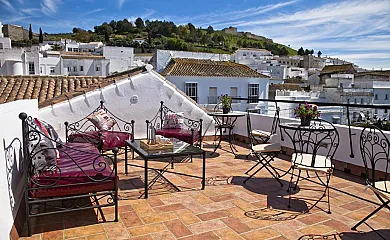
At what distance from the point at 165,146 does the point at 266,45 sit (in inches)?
3053

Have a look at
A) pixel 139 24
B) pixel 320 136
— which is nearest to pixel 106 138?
pixel 320 136

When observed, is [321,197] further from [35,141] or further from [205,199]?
[35,141]

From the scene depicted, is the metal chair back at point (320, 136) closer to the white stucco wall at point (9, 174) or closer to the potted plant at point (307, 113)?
the potted plant at point (307, 113)

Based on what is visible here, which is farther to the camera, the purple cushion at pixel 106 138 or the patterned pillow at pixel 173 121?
the patterned pillow at pixel 173 121

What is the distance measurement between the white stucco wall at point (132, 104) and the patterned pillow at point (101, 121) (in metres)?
0.46

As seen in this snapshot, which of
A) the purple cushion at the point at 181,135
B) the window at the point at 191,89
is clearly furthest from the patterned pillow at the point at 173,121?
the window at the point at 191,89

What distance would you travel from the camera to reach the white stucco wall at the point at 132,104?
526cm

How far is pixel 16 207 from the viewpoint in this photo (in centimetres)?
247

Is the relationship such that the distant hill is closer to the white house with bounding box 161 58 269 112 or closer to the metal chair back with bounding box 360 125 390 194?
the white house with bounding box 161 58 269 112

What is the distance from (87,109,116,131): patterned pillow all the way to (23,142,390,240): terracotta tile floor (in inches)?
51.3

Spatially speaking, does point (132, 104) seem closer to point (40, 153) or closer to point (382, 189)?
point (40, 153)

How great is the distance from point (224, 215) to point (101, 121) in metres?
2.99

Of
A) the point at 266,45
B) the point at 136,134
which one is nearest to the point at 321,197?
the point at 136,134

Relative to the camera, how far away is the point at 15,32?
2024 inches
